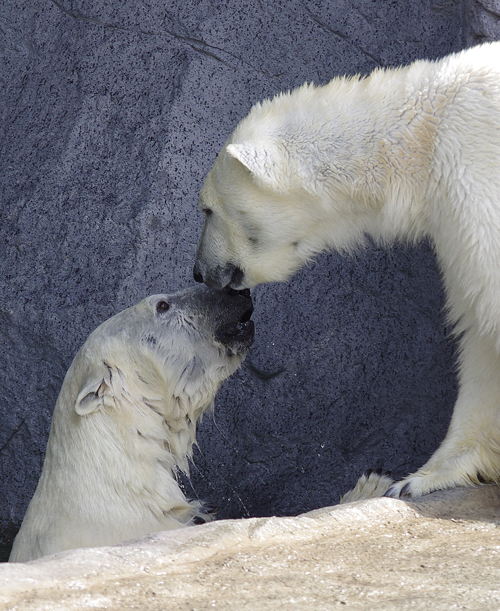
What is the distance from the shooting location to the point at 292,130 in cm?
280

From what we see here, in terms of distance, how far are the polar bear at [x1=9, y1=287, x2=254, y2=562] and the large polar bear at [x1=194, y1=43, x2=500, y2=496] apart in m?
0.30

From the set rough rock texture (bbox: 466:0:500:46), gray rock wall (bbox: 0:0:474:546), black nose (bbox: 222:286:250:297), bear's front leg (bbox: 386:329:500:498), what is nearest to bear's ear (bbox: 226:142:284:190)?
black nose (bbox: 222:286:250:297)

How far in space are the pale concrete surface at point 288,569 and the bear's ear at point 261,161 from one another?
1219mm

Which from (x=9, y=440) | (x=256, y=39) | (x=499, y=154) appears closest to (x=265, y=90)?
(x=256, y=39)

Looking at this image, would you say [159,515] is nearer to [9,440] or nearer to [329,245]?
[329,245]

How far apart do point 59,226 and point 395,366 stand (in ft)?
7.31

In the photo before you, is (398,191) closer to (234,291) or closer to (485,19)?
(234,291)

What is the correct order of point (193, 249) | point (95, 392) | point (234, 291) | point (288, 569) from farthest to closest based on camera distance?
point (193, 249) < point (234, 291) < point (95, 392) < point (288, 569)

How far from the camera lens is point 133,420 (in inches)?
115

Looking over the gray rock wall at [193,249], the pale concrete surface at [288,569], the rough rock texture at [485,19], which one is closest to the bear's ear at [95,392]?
the pale concrete surface at [288,569]

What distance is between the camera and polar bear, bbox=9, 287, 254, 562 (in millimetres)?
2801

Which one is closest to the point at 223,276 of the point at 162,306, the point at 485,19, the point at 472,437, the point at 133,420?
the point at 162,306

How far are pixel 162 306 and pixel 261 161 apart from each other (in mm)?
841

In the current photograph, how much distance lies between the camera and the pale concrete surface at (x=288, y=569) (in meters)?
1.70
